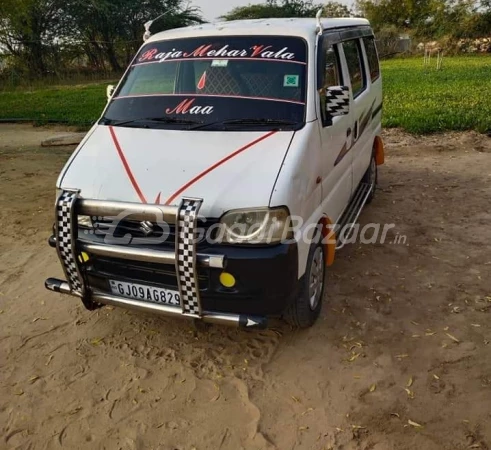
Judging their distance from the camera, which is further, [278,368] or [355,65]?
[355,65]

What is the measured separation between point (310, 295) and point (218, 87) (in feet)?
5.68

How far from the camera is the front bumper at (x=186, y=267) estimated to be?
9.53ft

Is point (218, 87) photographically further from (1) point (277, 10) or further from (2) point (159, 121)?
(1) point (277, 10)

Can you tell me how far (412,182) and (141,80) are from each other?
433 cm

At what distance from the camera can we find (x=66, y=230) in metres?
3.17

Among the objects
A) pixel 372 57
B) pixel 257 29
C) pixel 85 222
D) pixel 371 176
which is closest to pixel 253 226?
pixel 85 222

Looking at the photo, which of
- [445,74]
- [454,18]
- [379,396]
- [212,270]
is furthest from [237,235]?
[454,18]

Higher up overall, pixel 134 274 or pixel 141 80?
pixel 141 80

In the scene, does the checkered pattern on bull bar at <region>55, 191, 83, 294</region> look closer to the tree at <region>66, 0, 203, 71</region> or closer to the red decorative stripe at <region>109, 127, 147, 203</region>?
the red decorative stripe at <region>109, 127, 147, 203</region>

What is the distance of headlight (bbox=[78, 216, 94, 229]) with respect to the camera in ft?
10.6

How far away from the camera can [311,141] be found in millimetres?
3398

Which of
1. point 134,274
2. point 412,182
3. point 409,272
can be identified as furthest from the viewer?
point 412,182

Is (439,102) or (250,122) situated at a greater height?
(250,122)

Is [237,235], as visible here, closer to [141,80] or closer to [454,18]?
[141,80]
